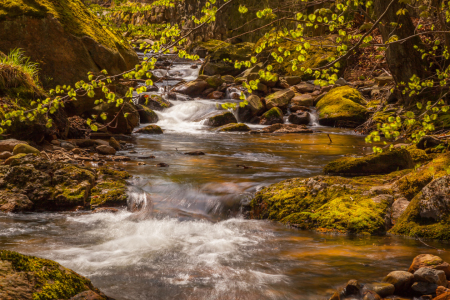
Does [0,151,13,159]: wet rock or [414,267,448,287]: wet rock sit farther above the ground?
[0,151,13,159]: wet rock

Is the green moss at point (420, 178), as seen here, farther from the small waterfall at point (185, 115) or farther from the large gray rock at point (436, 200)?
the small waterfall at point (185, 115)

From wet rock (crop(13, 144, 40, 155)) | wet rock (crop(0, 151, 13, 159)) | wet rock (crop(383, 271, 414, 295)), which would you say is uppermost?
wet rock (crop(13, 144, 40, 155))

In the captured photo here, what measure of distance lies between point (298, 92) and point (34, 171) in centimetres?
1792

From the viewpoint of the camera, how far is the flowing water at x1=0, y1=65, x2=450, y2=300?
3945mm

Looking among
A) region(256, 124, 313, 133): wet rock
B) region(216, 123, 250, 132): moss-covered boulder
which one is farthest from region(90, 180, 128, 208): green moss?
region(256, 124, 313, 133): wet rock

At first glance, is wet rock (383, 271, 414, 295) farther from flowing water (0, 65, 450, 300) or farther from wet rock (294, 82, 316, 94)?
wet rock (294, 82, 316, 94)

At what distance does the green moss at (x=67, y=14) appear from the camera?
1015cm

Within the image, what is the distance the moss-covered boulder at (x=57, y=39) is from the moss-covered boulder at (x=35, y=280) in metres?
9.41

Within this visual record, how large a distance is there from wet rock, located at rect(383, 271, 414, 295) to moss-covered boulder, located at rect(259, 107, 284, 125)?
15013 millimetres

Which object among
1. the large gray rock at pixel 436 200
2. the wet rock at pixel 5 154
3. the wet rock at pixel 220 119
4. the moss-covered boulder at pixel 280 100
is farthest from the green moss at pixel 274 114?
the large gray rock at pixel 436 200

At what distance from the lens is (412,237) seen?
4.86 meters

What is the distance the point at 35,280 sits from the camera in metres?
2.49

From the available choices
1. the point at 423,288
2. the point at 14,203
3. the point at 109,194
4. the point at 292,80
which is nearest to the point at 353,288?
the point at 423,288

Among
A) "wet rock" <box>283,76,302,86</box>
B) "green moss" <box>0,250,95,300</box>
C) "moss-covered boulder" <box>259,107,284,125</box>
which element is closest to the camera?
"green moss" <box>0,250,95,300</box>
